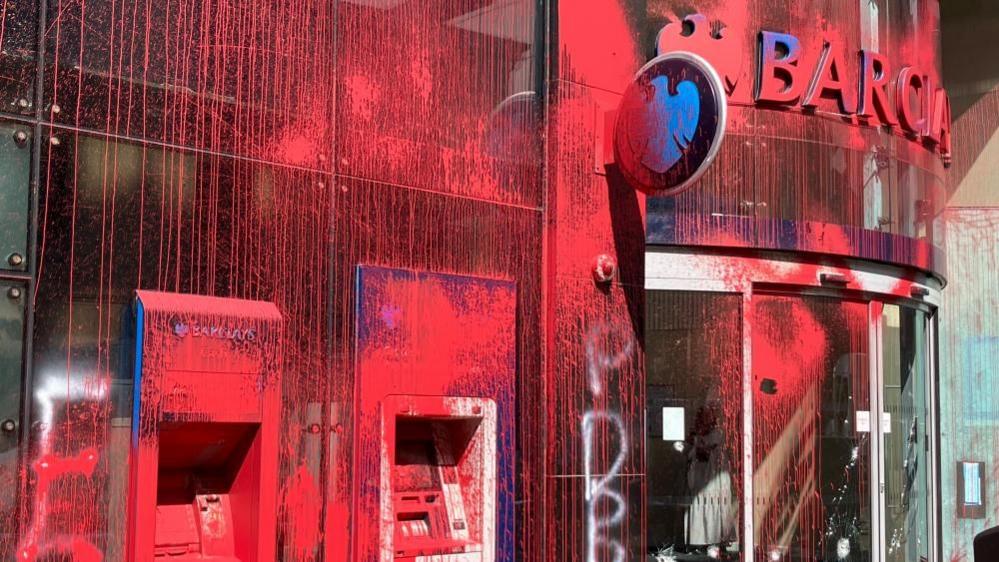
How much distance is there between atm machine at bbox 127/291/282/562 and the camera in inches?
175

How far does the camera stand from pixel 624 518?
6164mm

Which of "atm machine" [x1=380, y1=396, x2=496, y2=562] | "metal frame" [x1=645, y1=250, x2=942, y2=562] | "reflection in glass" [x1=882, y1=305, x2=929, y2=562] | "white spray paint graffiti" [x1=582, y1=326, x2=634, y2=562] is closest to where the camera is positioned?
"atm machine" [x1=380, y1=396, x2=496, y2=562]

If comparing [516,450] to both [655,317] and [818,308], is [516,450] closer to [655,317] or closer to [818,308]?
[655,317]

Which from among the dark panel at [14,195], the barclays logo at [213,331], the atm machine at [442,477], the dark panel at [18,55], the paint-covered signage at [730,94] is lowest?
A: the atm machine at [442,477]

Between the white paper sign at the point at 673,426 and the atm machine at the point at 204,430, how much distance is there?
4.00 metres

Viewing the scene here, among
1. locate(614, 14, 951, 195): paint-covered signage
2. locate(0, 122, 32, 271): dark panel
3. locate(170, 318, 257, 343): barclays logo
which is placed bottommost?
locate(170, 318, 257, 343): barclays logo

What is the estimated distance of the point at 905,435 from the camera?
967 centimetres

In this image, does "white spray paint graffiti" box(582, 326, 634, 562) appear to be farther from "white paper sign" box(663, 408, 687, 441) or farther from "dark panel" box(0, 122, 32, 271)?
"dark panel" box(0, 122, 32, 271)

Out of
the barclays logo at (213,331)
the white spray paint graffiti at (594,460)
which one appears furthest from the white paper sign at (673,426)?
the barclays logo at (213,331)

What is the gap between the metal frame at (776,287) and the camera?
8.41 meters

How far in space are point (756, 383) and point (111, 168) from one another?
527cm

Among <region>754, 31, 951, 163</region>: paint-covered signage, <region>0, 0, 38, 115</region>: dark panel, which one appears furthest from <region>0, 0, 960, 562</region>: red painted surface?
<region>754, 31, 951, 163</region>: paint-covered signage

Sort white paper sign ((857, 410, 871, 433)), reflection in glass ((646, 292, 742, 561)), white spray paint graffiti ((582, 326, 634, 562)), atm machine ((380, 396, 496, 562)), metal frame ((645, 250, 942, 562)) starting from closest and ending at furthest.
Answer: atm machine ((380, 396, 496, 562)), white spray paint graffiti ((582, 326, 634, 562)), reflection in glass ((646, 292, 742, 561)), metal frame ((645, 250, 942, 562)), white paper sign ((857, 410, 871, 433))

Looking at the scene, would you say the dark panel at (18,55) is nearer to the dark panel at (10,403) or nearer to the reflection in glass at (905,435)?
the dark panel at (10,403)
